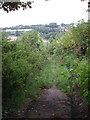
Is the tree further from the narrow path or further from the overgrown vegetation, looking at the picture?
Result: the narrow path

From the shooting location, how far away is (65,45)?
15.4 metres

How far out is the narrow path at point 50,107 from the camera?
5551 mm

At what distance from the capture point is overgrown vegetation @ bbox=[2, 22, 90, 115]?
5.03 m

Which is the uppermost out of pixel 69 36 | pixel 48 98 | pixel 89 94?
pixel 69 36

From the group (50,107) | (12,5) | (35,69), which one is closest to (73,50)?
(35,69)

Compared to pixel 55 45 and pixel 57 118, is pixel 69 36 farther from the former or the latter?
pixel 57 118

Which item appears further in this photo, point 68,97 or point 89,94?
point 68,97

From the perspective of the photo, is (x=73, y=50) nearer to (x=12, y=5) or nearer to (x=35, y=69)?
(x=35, y=69)

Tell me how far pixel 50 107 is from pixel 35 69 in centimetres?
268

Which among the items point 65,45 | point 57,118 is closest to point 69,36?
point 65,45

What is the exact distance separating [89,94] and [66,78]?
14.8 ft

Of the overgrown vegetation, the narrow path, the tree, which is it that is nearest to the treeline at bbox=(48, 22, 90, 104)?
the overgrown vegetation

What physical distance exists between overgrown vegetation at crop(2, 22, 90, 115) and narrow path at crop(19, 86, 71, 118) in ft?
1.12

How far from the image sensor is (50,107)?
6.21 metres
